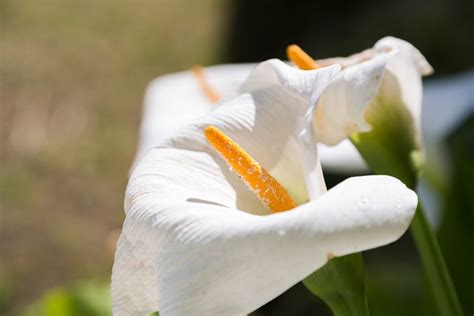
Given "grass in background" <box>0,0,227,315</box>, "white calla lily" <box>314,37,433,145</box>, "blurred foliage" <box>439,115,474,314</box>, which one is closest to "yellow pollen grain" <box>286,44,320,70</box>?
"white calla lily" <box>314,37,433,145</box>

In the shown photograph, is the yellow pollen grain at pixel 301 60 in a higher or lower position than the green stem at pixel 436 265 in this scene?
higher


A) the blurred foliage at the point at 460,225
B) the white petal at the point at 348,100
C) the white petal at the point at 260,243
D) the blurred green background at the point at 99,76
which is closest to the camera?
the white petal at the point at 260,243

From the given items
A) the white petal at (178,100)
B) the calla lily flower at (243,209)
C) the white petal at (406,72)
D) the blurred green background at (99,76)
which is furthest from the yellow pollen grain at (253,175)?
the blurred green background at (99,76)

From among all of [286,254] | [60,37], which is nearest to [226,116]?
[286,254]

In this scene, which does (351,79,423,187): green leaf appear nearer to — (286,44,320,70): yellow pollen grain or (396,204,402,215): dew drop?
(286,44,320,70): yellow pollen grain

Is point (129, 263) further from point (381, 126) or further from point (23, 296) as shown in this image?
point (23, 296)

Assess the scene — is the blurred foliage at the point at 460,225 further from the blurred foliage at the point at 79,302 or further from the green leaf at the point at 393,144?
the blurred foliage at the point at 79,302
